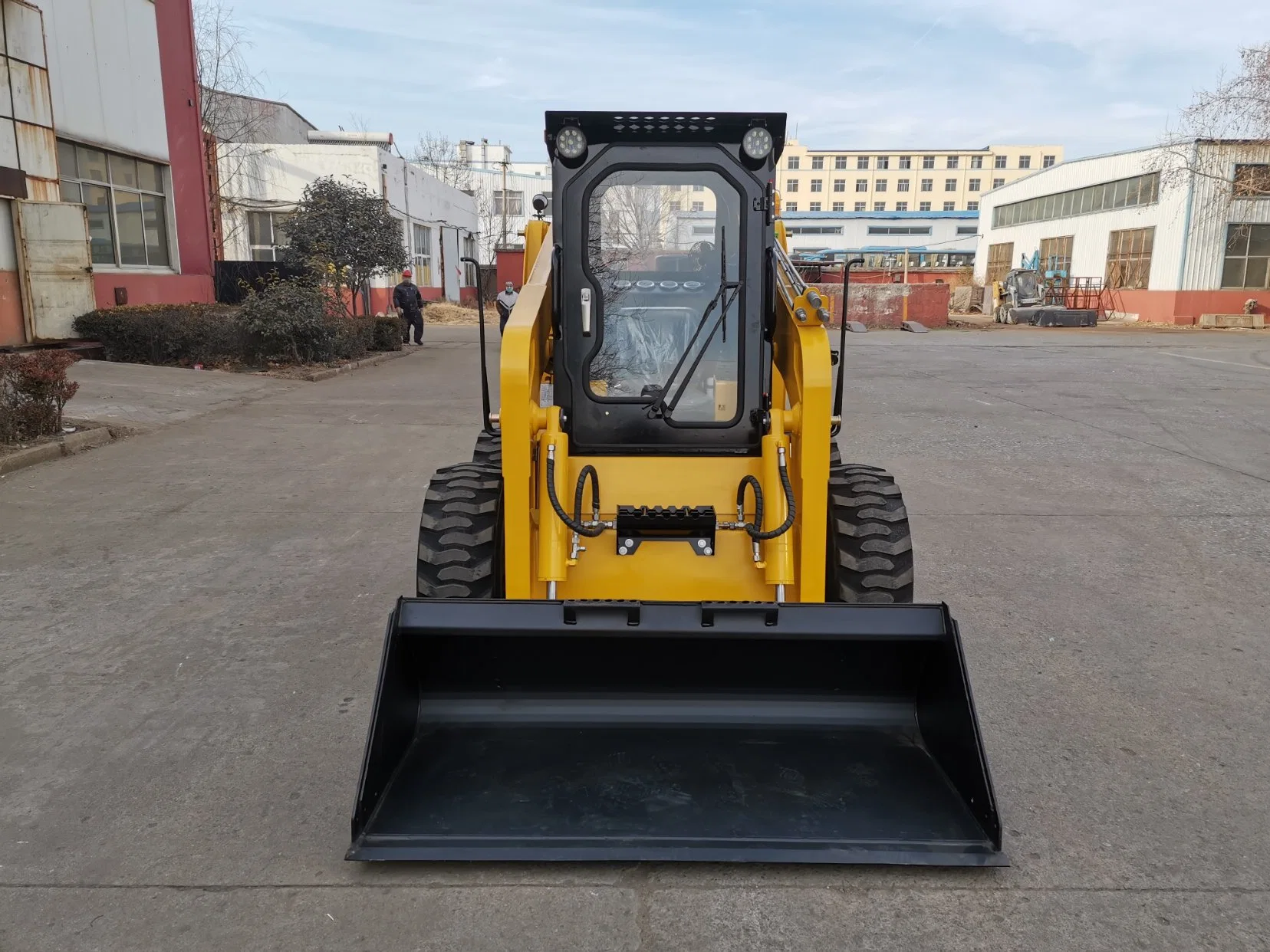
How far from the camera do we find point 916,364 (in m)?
20.1

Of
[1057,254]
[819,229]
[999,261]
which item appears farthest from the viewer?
[819,229]

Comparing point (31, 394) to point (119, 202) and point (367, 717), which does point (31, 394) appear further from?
point (119, 202)

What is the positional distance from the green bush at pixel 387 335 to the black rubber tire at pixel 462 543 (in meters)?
17.1

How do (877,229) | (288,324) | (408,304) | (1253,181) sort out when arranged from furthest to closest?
(877,229), (1253,181), (408,304), (288,324)

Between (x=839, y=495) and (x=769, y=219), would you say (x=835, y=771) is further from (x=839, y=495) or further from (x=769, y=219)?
(x=769, y=219)

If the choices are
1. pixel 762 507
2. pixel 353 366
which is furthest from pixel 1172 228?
pixel 762 507

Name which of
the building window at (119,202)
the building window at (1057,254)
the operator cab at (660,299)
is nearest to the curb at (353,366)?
the building window at (119,202)

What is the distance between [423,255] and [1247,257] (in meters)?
30.4

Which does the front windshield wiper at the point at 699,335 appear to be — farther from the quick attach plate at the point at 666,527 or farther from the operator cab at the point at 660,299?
the quick attach plate at the point at 666,527

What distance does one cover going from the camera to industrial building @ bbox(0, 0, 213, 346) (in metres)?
14.2

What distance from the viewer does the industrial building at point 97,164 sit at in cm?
1420

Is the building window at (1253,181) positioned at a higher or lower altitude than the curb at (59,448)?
higher

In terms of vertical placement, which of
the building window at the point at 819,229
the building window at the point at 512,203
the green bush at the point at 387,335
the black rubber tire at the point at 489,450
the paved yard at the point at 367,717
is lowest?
the paved yard at the point at 367,717

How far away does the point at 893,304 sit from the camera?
3241 centimetres
